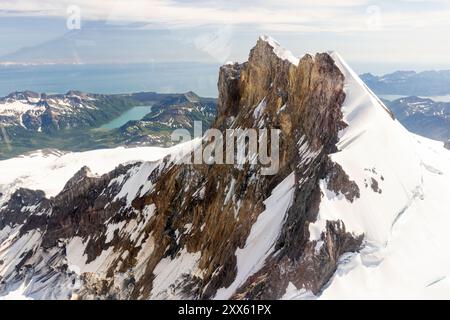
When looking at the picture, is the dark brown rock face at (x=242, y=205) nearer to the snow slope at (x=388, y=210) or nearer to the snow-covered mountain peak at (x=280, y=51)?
the snow-covered mountain peak at (x=280, y=51)

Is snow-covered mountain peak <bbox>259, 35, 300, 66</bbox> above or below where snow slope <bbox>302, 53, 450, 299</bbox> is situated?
above

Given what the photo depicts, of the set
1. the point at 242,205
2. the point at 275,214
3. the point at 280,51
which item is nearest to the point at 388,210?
the point at 275,214

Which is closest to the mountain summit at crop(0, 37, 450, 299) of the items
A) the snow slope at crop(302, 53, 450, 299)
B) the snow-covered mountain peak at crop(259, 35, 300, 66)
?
the snow slope at crop(302, 53, 450, 299)

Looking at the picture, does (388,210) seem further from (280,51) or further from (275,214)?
(280,51)

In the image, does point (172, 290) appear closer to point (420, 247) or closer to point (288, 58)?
point (420, 247)

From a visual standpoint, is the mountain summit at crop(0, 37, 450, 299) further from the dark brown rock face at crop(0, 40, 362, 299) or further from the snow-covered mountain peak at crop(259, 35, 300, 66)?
the snow-covered mountain peak at crop(259, 35, 300, 66)

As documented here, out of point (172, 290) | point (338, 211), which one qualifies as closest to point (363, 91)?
point (338, 211)

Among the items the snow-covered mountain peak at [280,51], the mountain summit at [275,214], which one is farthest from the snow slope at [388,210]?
the snow-covered mountain peak at [280,51]
